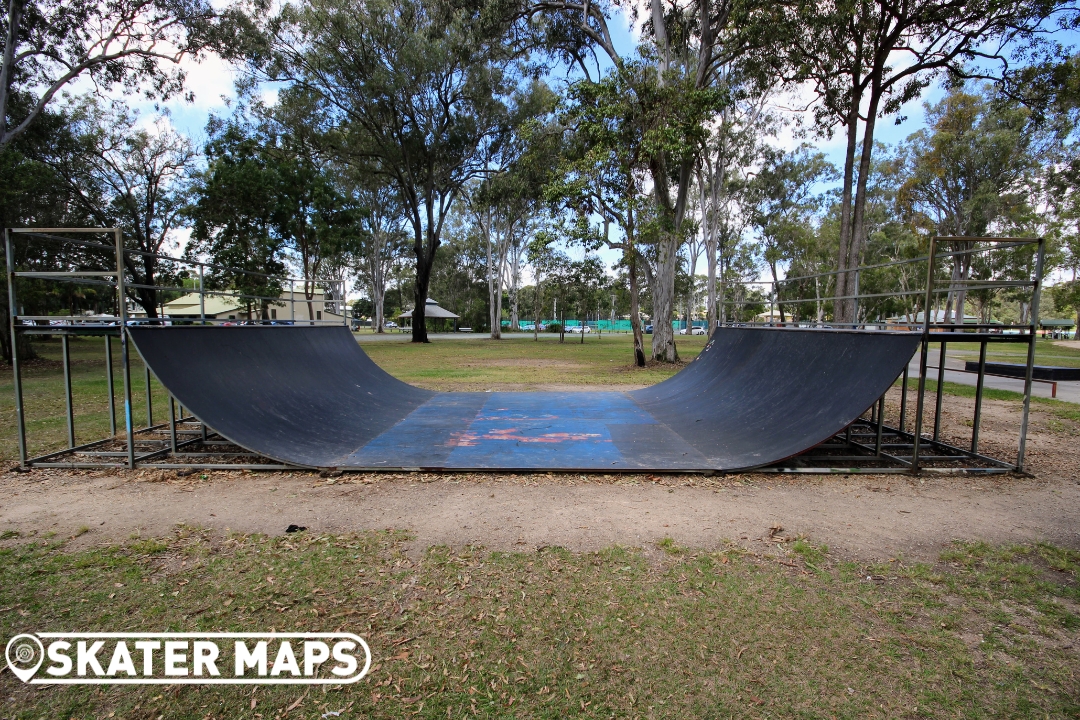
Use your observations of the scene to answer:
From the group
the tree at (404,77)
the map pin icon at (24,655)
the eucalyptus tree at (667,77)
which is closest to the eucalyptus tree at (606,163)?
the eucalyptus tree at (667,77)

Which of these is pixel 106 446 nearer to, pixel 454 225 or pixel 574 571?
pixel 574 571

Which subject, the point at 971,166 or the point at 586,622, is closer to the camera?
the point at 586,622

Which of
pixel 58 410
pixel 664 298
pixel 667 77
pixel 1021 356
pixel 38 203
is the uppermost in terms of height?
pixel 667 77

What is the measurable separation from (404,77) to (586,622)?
23767mm

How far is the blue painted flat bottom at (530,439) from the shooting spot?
491cm

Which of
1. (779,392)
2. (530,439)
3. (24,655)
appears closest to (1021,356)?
(779,392)

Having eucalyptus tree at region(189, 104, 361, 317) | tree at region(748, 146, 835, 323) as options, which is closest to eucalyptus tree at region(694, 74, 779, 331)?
tree at region(748, 146, 835, 323)

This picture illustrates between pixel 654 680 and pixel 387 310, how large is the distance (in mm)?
74122

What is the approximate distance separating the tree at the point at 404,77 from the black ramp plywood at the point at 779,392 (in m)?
12.8

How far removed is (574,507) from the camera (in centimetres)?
389

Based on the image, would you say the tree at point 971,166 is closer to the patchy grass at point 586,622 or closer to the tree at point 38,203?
the patchy grass at point 586,622

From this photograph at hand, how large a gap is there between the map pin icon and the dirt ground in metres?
1.18

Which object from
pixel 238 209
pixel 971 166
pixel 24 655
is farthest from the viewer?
pixel 971 166

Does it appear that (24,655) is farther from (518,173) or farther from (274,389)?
(518,173)
